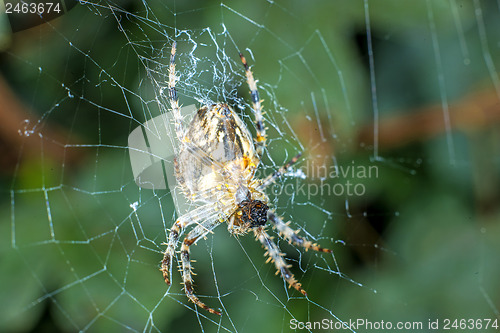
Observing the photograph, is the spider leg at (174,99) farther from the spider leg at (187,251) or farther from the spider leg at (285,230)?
the spider leg at (285,230)

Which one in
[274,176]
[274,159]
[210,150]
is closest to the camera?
[210,150]

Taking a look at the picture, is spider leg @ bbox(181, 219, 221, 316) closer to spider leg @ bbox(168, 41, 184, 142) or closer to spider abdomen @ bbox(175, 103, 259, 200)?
spider abdomen @ bbox(175, 103, 259, 200)

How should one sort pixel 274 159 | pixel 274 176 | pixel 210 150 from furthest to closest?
1. pixel 274 159
2. pixel 274 176
3. pixel 210 150

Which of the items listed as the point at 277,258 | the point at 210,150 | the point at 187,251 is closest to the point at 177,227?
the point at 187,251

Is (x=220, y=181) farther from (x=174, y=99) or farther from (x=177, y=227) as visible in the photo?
(x=174, y=99)

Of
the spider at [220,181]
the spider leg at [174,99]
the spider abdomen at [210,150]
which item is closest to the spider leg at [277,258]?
the spider at [220,181]


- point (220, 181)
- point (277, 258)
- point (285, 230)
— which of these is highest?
point (220, 181)

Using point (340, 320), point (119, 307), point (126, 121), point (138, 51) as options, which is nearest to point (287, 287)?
point (340, 320)
